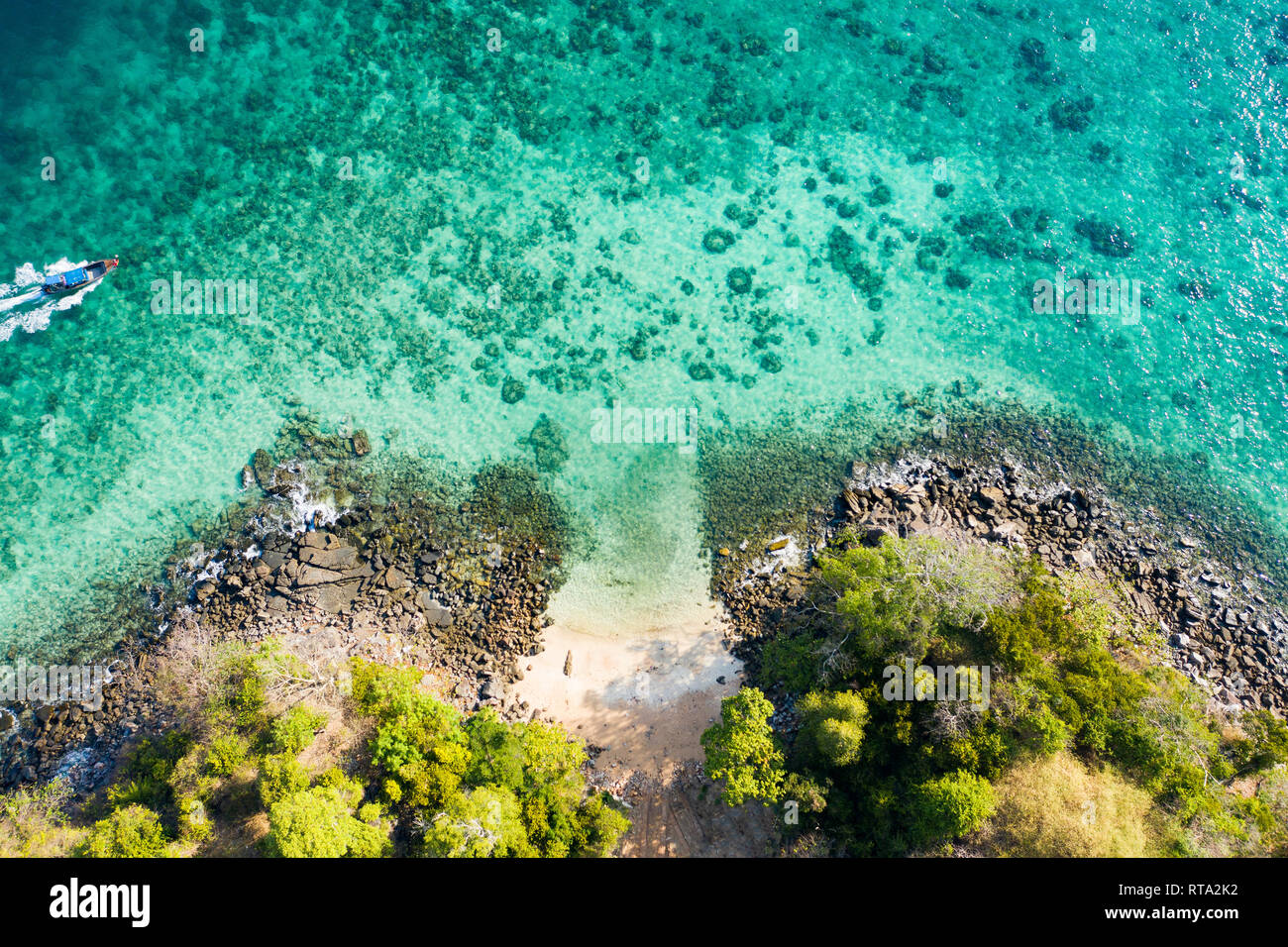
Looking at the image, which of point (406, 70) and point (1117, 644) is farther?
point (406, 70)

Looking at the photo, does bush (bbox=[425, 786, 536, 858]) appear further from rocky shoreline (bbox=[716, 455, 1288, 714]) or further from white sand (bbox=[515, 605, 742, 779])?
rocky shoreline (bbox=[716, 455, 1288, 714])

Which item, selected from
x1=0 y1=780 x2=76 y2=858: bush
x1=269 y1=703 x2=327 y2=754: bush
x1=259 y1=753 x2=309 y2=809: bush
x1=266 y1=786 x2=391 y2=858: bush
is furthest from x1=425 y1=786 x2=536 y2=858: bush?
x1=0 y1=780 x2=76 y2=858: bush

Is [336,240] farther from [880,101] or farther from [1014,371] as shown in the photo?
[1014,371]

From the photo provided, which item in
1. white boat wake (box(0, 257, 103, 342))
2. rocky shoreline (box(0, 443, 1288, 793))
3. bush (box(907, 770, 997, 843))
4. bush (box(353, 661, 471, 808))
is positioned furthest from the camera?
white boat wake (box(0, 257, 103, 342))

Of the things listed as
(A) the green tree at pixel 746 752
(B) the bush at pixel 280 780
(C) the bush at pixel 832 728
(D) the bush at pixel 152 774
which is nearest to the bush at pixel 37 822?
(D) the bush at pixel 152 774

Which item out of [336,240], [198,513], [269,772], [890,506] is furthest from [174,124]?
[890,506]

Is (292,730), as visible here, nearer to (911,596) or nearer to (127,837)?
(127,837)
